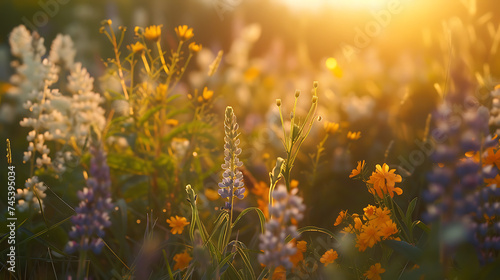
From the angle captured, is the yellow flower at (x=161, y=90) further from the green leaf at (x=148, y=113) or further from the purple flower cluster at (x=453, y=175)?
the purple flower cluster at (x=453, y=175)

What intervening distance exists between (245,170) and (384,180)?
3.42 ft

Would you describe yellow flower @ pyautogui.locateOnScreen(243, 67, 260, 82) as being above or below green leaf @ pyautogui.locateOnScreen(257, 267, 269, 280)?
above

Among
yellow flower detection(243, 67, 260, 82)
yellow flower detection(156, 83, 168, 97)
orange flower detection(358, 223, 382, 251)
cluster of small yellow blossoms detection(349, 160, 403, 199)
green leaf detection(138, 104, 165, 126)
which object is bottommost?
orange flower detection(358, 223, 382, 251)

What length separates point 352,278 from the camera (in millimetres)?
1805

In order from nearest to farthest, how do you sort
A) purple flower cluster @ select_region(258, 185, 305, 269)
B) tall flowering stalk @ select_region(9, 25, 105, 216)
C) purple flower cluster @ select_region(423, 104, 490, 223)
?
purple flower cluster @ select_region(423, 104, 490, 223), purple flower cluster @ select_region(258, 185, 305, 269), tall flowering stalk @ select_region(9, 25, 105, 216)

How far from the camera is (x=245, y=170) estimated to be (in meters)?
2.71

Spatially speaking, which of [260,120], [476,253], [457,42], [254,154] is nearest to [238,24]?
[260,120]

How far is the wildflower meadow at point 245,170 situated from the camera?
4.03ft

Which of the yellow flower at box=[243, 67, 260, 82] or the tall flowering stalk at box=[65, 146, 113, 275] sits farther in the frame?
the yellow flower at box=[243, 67, 260, 82]

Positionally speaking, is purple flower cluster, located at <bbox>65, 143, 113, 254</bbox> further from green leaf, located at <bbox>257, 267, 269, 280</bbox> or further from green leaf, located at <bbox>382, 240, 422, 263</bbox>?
green leaf, located at <bbox>382, 240, 422, 263</bbox>

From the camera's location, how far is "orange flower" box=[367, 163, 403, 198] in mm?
1769

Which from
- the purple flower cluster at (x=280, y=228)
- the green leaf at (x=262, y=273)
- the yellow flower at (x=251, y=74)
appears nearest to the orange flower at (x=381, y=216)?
the green leaf at (x=262, y=273)

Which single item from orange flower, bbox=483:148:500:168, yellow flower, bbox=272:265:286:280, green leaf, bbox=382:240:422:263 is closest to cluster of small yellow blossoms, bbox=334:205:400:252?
green leaf, bbox=382:240:422:263

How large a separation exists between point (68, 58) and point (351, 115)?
2.35 metres
